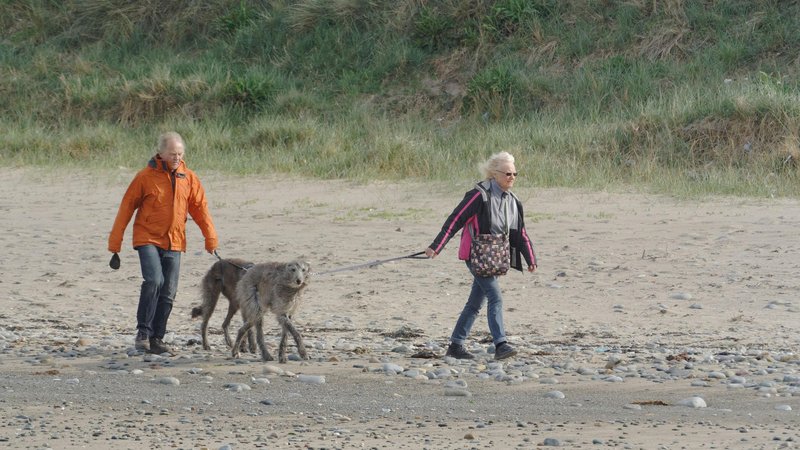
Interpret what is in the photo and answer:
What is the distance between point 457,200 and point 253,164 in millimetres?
3420

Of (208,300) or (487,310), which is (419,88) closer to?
(208,300)

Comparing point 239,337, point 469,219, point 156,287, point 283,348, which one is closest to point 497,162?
point 469,219

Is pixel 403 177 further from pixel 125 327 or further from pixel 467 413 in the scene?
pixel 467 413

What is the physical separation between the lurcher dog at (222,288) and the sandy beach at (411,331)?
0.90 feet

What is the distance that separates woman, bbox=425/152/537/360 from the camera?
27.0ft

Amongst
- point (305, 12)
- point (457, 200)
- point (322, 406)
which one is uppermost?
point (305, 12)

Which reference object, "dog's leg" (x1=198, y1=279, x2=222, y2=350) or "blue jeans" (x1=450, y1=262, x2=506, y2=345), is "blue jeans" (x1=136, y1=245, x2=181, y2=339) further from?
"blue jeans" (x1=450, y1=262, x2=506, y2=345)

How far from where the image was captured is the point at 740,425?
21.8 feet

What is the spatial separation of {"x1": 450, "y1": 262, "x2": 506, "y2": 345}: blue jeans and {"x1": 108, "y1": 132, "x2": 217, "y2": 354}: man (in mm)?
2004

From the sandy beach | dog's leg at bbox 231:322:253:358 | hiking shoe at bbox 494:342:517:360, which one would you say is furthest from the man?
hiking shoe at bbox 494:342:517:360

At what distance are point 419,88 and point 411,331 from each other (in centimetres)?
1201

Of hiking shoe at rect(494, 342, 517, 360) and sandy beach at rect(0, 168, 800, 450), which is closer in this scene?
sandy beach at rect(0, 168, 800, 450)

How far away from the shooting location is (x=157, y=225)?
857cm

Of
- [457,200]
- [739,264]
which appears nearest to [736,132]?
[457,200]
